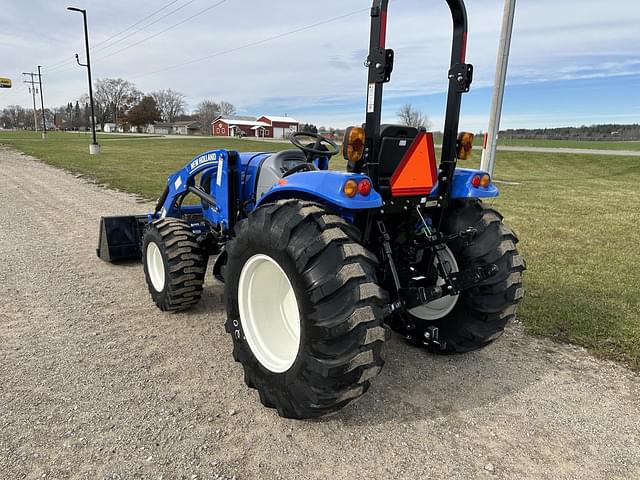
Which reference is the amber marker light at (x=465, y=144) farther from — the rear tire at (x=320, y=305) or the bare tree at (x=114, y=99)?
the bare tree at (x=114, y=99)

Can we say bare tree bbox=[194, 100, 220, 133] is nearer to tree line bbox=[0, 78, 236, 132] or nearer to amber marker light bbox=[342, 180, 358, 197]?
tree line bbox=[0, 78, 236, 132]

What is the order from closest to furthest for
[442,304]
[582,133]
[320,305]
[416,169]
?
1. [320,305]
2. [416,169]
3. [442,304]
4. [582,133]

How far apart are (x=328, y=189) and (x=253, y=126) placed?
296 ft

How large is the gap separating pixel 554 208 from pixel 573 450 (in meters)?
9.05

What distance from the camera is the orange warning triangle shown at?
9.20ft

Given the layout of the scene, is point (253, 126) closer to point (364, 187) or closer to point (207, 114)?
point (207, 114)

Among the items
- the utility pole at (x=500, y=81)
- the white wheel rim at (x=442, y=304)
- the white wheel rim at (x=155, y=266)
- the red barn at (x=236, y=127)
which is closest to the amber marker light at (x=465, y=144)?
the white wheel rim at (x=442, y=304)

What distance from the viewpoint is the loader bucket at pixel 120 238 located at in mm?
5676

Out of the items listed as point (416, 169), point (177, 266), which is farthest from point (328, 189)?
point (177, 266)

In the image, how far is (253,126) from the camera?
89125 millimetres

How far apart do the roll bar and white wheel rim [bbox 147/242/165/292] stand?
266cm

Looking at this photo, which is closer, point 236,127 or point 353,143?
point 353,143

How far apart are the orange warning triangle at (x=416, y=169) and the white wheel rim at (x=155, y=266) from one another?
2680 mm

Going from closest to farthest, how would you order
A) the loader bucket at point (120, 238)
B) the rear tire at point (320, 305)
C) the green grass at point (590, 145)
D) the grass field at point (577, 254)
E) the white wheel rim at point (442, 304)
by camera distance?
the rear tire at point (320, 305)
the white wheel rim at point (442, 304)
the grass field at point (577, 254)
the loader bucket at point (120, 238)
the green grass at point (590, 145)
